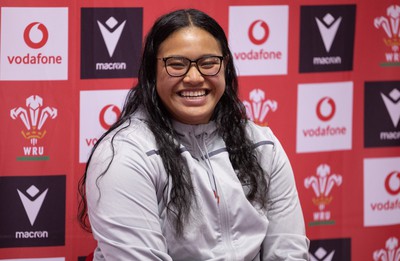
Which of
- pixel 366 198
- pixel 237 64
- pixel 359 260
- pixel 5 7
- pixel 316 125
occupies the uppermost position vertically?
Answer: pixel 5 7

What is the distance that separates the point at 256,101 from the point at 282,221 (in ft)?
2.43

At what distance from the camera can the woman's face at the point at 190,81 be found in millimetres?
2103

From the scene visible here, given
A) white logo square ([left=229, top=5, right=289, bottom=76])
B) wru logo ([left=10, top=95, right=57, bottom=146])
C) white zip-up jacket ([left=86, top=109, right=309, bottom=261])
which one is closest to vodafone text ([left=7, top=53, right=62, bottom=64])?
wru logo ([left=10, top=95, right=57, bottom=146])

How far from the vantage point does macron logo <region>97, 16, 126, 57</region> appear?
2.62 metres

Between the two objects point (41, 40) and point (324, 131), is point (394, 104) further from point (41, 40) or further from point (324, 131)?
point (41, 40)

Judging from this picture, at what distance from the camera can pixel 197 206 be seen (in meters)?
2.09

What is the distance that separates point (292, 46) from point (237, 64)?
0.25 metres

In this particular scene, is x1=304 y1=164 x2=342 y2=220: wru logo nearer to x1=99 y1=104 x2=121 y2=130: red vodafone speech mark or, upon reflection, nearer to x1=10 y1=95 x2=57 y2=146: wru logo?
x1=99 y1=104 x2=121 y2=130: red vodafone speech mark

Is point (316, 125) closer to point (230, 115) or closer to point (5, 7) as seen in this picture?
point (230, 115)

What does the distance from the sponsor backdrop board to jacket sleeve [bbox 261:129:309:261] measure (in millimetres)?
637

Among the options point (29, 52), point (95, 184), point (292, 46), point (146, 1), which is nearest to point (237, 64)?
point (292, 46)

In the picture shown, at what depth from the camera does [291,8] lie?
9.33 feet

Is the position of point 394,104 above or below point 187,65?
below

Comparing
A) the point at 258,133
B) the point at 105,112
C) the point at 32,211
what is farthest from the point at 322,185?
the point at 32,211
